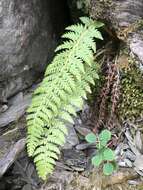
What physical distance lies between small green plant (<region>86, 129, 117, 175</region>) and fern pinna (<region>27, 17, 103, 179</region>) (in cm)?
26

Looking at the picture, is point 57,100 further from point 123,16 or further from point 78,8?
point 78,8

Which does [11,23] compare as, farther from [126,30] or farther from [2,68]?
[126,30]

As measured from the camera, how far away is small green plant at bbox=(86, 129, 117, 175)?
304cm

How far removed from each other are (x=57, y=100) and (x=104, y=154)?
0.57 meters

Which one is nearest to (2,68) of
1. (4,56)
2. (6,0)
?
(4,56)

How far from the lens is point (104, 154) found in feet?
10.1

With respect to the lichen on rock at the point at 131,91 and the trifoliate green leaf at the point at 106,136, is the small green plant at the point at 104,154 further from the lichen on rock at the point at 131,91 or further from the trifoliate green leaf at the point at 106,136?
the lichen on rock at the point at 131,91

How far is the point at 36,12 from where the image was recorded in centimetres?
394

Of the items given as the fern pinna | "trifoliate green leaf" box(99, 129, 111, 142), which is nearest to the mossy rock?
the fern pinna

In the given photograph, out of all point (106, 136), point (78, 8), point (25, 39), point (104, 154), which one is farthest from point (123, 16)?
point (104, 154)

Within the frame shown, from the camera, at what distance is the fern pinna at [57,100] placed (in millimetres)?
3141

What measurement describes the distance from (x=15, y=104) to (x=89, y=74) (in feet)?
2.79

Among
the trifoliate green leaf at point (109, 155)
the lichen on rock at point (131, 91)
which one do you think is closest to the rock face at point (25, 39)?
the lichen on rock at point (131, 91)

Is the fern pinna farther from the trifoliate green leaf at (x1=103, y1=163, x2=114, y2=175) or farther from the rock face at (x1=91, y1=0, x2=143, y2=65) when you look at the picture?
the trifoliate green leaf at (x1=103, y1=163, x2=114, y2=175)
